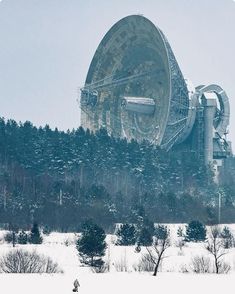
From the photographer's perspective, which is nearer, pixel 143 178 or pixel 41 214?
pixel 41 214

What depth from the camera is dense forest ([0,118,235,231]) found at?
91.0 m

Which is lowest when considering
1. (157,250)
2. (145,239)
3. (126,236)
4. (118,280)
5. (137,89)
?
(118,280)

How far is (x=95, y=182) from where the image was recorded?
114m

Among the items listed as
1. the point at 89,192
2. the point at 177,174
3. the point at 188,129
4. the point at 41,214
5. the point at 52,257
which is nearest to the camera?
the point at 52,257

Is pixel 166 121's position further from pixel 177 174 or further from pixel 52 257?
pixel 52 257

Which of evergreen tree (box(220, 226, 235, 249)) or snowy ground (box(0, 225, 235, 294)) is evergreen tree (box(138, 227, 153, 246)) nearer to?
evergreen tree (box(220, 226, 235, 249))

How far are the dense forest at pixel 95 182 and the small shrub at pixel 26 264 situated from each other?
26885 millimetres

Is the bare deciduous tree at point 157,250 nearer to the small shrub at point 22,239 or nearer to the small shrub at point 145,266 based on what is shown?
the small shrub at point 145,266

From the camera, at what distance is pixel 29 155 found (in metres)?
113

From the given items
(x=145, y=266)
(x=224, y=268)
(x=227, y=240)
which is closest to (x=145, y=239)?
(x=227, y=240)

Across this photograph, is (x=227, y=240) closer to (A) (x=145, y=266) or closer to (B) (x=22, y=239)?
(B) (x=22, y=239)

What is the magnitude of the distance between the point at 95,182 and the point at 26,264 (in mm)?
59068

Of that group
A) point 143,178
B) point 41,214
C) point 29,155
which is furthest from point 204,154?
point 41,214

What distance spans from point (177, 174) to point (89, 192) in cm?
3082
